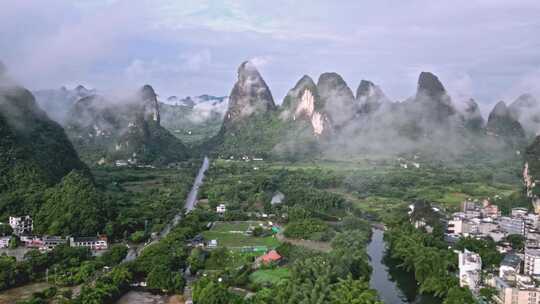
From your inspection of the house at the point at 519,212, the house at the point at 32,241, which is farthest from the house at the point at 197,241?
the house at the point at 519,212

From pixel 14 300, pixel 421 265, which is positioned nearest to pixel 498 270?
pixel 421 265

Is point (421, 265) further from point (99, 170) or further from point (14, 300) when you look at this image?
point (99, 170)

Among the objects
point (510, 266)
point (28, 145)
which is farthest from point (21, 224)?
point (510, 266)

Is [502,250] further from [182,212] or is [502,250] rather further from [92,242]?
[92,242]

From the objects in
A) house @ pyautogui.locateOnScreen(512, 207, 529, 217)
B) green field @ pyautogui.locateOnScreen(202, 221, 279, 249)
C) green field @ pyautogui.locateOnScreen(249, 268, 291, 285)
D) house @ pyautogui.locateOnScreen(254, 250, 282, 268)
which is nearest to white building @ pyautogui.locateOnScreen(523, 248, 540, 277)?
green field @ pyautogui.locateOnScreen(249, 268, 291, 285)

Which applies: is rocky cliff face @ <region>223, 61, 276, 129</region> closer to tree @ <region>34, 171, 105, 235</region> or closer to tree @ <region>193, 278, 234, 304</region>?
tree @ <region>34, 171, 105, 235</region>
